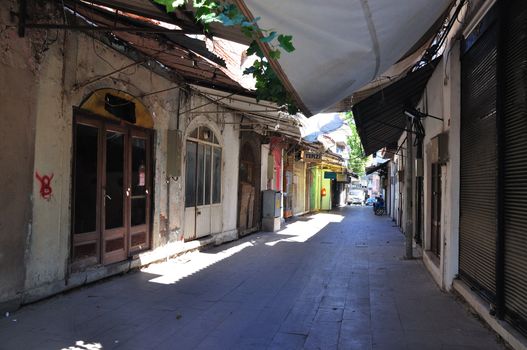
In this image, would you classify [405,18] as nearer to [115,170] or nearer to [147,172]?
[115,170]

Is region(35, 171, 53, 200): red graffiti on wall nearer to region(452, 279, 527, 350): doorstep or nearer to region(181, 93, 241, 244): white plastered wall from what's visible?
region(181, 93, 241, 244): white plastered wall

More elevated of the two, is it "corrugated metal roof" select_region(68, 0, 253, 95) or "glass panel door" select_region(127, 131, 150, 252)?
"corrugated metal roof" select_region(68, 0, 253, 95)

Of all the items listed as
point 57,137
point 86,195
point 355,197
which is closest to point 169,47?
point 57,137

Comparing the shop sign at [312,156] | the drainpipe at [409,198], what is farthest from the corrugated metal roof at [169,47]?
the shop sign at [312,156]

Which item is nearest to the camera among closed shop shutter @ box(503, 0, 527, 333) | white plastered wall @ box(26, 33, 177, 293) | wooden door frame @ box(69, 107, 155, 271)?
closed shop shutter @ box(503, 0, 527, 333)

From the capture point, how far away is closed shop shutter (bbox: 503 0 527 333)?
4.21m

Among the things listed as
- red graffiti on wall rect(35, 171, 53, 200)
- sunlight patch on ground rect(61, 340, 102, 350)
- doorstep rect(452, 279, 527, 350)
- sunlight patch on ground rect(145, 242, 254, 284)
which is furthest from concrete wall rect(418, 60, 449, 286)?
red graffiti on wall rect(35, 171, 53, 200)

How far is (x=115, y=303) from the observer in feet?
19.7

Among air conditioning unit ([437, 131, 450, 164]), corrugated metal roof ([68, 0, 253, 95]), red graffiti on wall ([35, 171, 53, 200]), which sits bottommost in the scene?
red graffiti on wall ([35, 171, 53, 200])

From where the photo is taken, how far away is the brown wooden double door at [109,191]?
267 inches

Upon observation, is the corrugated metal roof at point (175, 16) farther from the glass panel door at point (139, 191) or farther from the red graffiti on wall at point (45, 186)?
the glass panel door at point (139, 191)

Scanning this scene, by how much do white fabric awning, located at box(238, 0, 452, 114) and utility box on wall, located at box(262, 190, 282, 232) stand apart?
10.5m

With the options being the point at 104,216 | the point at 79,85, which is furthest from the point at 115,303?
the point at 79,85

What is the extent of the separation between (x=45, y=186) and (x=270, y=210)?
10.2 meters
